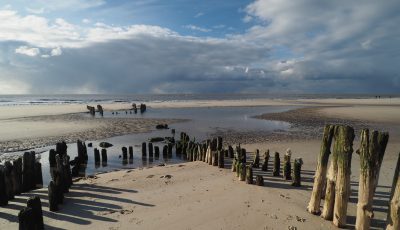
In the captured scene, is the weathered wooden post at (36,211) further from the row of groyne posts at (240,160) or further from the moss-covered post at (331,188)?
the moss-covered post at (331,188)

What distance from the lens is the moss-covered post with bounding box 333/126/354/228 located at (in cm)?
726

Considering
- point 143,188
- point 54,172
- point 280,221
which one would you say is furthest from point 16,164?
point 280,221

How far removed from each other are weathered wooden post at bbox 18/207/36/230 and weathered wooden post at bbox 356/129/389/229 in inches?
291

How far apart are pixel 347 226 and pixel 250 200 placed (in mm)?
2743

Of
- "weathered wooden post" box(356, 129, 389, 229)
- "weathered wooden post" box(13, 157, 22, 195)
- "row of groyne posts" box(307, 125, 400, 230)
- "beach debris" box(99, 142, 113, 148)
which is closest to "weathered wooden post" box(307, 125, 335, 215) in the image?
"row of groyne posts" box(307, 125, 400, 230)

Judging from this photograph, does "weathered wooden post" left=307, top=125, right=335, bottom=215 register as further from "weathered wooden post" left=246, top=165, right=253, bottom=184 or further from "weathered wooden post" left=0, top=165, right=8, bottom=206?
"weathered wooden post" left=0, top=165, right=8, bottom=206

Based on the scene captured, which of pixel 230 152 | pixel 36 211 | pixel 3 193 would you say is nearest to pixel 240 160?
pixel 230 152

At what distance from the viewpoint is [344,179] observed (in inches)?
287

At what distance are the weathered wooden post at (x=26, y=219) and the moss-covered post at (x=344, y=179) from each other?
7083 mm

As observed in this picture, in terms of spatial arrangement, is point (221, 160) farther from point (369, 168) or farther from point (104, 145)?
point (104, 145)

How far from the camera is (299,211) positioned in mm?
8312

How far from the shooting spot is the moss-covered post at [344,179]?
23.8 ft

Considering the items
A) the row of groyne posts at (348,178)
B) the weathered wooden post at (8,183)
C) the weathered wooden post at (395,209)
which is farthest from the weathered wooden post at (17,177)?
the weathered wooden post at (395,209)

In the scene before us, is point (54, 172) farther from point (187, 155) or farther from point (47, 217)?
→ point (187, 155)
